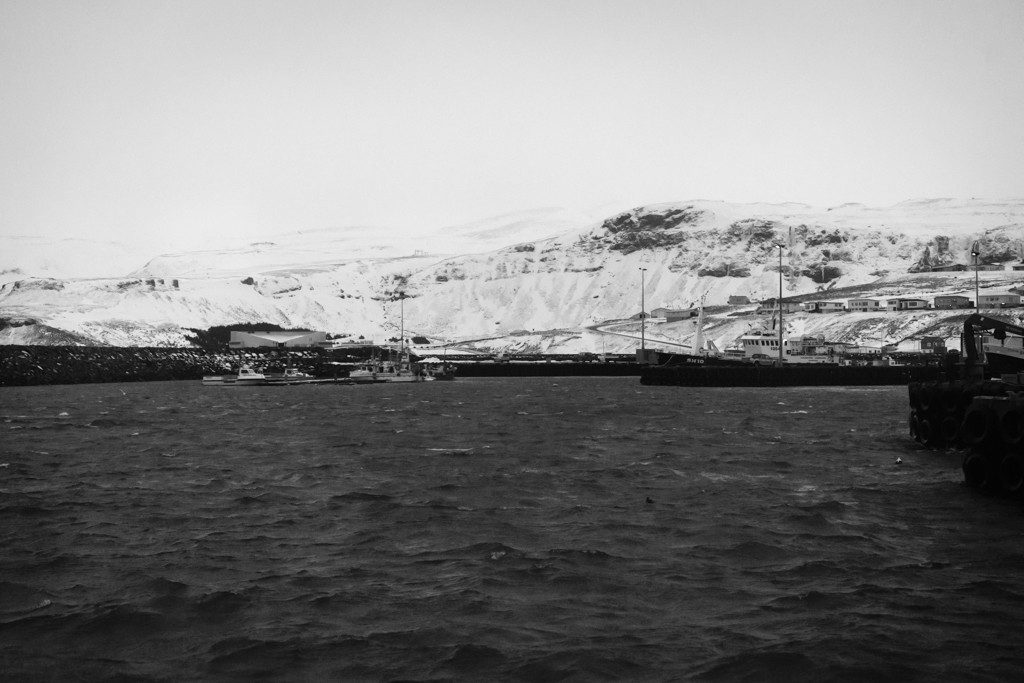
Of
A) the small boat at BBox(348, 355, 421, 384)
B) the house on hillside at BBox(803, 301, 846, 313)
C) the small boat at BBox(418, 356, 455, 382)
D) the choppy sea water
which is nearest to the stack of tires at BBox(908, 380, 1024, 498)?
the choppy sea water

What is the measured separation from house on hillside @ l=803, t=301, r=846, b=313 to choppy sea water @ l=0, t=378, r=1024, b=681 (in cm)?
13984

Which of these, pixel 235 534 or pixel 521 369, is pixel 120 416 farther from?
pixel 521 369

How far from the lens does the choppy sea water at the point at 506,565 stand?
42.9 ft

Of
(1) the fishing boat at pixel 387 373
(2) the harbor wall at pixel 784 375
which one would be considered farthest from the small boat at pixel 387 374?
(2) the harbor wall at pixel 784 375

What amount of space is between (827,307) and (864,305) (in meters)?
6.24

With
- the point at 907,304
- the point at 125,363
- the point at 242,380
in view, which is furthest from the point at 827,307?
the point at 125,363

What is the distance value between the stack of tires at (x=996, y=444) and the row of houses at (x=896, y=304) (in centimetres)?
13772

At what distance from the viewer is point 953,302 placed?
15825cm

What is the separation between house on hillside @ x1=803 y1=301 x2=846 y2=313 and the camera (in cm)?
17125

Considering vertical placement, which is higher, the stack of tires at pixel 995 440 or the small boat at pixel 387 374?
the stack of tires at pixel 995 440

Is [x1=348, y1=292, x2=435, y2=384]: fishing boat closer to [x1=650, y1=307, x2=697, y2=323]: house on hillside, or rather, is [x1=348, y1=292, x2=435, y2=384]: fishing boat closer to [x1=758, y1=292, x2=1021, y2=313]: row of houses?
[x1=650, y1=307, x2=697, y2=323]: house on hillside

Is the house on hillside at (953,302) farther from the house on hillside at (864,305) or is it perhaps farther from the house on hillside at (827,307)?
the house on hillside at (827,307)

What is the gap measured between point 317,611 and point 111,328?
154212 millimetres

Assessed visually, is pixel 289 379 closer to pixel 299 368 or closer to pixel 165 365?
pixel 165 365
